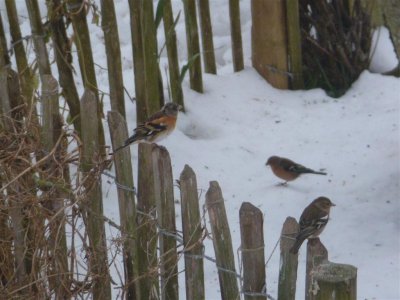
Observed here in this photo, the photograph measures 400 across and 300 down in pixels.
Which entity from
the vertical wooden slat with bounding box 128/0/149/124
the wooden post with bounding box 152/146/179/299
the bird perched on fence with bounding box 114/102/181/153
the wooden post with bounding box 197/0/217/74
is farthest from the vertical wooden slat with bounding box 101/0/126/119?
the wooden post with bounding box 152/146/179/299

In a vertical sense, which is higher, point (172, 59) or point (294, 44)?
point (172, 59)

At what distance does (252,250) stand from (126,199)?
79 cm

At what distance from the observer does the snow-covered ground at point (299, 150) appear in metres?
5.23

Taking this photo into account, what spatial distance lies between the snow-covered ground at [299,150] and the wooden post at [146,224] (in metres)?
0.85

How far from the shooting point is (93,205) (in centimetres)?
376

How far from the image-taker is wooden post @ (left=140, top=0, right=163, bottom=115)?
536 cm

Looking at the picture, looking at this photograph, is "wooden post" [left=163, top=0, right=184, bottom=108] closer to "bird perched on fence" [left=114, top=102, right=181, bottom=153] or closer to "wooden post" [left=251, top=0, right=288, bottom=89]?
"wooden post" [left=251, top=0, right=288, bottom=89]

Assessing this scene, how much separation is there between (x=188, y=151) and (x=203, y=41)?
1324mm

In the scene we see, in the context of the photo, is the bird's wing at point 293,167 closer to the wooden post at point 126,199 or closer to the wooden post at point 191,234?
the wooden post at point 126,199

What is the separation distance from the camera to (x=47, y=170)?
3512 mm

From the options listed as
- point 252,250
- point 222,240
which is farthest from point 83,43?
point 252,250

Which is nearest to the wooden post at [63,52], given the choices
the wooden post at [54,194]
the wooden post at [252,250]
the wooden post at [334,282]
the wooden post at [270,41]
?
the wooden post at [54,194]

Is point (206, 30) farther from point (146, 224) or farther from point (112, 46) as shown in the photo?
point (146, 224)

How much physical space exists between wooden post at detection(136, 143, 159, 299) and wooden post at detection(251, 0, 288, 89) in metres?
3.97
